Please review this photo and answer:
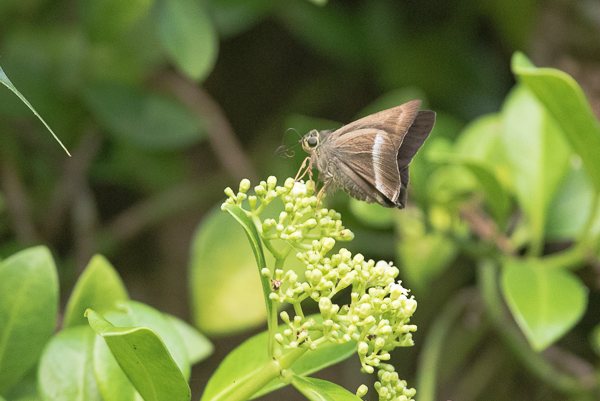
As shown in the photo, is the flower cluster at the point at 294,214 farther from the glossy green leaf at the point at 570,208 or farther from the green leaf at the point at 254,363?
the glossy green leaf at the point at 570,208

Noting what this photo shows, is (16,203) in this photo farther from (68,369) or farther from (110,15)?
(68,369)

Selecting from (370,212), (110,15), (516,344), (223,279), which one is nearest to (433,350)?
(516,344)

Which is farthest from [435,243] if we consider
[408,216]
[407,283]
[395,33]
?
[395,33]

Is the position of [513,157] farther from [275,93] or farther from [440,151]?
[275,93]

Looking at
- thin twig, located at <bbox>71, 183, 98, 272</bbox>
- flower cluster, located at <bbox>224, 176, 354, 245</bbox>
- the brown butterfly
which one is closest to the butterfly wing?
the brown butterfly

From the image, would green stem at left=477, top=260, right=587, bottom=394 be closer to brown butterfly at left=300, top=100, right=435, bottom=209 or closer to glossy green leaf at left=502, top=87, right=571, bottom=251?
glossy green leaf at left=502, top=87, right=571, bottom=251

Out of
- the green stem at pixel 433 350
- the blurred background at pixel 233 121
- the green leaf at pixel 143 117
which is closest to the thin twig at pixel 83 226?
the blurred background at pixel 233 121
